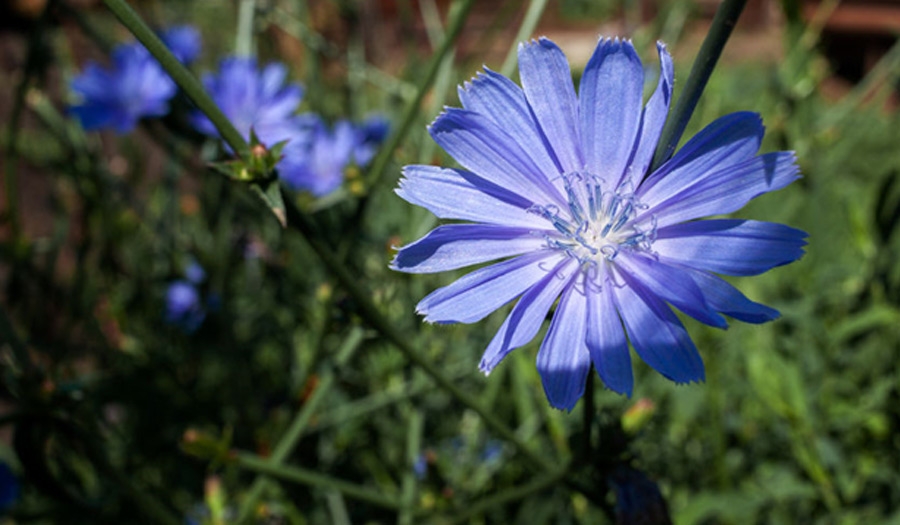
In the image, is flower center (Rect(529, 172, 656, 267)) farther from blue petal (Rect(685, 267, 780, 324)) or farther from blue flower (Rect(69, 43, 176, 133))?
blue flower (Rect(69, 43, 176, 133))

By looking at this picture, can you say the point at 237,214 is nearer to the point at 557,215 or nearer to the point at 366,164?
the point at 366,164

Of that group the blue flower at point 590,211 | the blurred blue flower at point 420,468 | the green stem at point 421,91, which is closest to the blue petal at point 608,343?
the blue flower at point 590,211

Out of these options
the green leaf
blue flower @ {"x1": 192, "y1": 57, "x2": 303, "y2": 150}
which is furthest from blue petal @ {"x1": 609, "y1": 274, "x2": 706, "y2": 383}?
blue flower @ {"x1": 192, "y1": 57, "x2": 303, "y2": 150}

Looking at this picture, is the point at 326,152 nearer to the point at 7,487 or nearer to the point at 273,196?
the point at 7,487

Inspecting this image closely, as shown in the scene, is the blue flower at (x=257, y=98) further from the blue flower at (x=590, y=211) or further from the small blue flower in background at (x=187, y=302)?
the blue flower at (x=590, y=211)

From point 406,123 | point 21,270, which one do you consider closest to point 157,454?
point 21,270

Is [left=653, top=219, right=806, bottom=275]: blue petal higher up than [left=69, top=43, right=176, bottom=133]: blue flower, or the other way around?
[left=69, top=43, right=176, bottom=133]: blue flower
